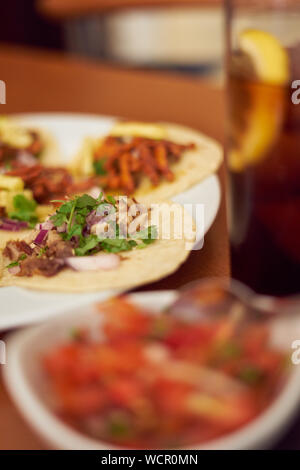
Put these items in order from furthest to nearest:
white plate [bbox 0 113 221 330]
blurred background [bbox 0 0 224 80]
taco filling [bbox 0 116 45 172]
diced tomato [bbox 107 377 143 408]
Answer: blurred background [bbox 0 0 224 80] < taco filling [bbox 0 116 45 172] < white plate [bbox 0 113 221 330] < diced tomato [bbox 107 377 143 408]

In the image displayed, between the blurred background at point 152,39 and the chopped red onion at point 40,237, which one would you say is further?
the blurred background at point 152,39

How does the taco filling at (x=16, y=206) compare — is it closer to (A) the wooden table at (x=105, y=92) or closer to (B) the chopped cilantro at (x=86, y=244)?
(B) the chopped cilantro at (x=86, y=244)

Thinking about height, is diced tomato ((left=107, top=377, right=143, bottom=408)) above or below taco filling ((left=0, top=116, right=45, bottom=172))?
below

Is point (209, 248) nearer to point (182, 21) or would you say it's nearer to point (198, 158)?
point (198, 158)

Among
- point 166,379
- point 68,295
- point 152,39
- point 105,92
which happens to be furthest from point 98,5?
point 166,379

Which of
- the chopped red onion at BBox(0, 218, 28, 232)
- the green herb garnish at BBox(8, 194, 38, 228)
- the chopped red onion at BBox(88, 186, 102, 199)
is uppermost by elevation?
the chopped red onion at BBox(88, 186, 102, 199)

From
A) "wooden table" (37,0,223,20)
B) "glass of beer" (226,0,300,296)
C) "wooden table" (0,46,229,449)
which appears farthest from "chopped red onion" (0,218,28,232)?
"wooden table" (37,0,223,20)

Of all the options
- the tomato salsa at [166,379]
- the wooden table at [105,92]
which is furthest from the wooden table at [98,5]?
the tomato salsa at [166,379]

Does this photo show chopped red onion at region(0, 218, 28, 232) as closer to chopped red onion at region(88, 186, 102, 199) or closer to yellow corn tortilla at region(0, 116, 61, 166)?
chopped red onion at region(88, 186, 102, 199)
